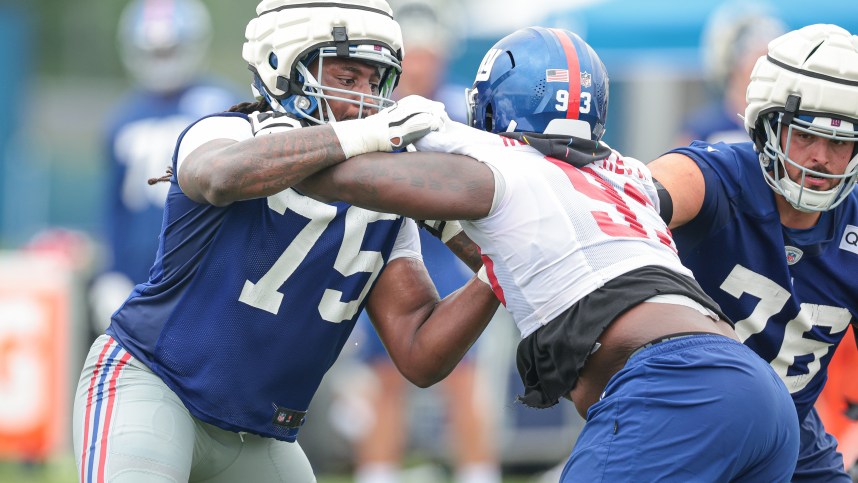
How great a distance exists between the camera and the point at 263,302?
3883mm

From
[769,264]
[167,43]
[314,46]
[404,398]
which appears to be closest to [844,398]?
[769,264]

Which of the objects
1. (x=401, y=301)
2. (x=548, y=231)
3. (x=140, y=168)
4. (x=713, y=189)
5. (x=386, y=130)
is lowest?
(x=140, y=168)

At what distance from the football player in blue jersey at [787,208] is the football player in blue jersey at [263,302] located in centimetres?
80

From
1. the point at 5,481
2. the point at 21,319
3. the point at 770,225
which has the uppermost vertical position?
the point at 770,225

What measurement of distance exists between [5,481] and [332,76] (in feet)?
16.0

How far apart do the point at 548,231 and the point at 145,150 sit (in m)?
4.72

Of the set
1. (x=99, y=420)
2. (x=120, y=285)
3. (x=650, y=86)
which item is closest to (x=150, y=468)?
(x=99, y=420)

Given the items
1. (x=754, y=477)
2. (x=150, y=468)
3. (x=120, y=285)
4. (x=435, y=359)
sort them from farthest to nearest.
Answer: (x=120, y=285) < (x=435, y=359) < (x=150, y=468) < (x=754, y=477)

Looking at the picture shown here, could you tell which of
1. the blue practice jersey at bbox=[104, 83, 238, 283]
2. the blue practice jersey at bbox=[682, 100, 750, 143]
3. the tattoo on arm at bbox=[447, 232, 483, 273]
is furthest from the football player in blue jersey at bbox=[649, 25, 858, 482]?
the blue practice jersey at bbox=[104, 83, 238, 283]

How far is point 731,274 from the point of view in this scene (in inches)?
166

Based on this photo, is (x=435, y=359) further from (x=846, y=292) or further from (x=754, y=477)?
(x=846, y=292)

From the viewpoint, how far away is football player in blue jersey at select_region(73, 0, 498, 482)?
3783mm

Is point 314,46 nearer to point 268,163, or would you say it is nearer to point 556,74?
point 268,163

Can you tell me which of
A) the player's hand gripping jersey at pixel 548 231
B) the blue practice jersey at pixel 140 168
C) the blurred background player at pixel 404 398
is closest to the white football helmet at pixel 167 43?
the blue practice jersey at pixel 140 168
